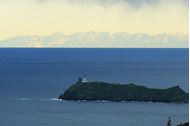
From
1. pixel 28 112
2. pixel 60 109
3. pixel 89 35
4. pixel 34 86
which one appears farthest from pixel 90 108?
pixel 89 35

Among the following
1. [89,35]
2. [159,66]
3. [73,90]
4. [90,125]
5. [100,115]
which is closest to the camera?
[89,35]

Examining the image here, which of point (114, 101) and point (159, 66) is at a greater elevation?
point (159, 66)

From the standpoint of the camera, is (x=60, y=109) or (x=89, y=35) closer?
(x=89, y=35)

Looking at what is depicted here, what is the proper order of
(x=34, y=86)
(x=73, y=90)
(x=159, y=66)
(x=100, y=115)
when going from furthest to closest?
1. (x=159, y=66)
2. (x=34, y=86)
3. (x=73, y=90)
4. (x=100, y=115)

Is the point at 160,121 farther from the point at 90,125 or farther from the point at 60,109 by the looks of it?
the point at 60,109
